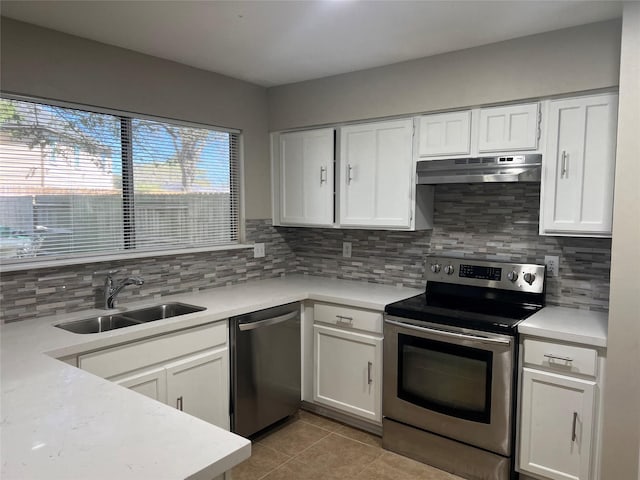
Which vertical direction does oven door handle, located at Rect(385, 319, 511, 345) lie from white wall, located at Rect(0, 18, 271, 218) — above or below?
below

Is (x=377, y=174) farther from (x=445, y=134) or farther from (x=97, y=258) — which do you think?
(x=97, y=258)

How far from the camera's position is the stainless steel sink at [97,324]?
8.04ft

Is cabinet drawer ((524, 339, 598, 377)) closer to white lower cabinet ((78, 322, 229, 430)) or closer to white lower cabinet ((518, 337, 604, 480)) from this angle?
white lower cabinet ((518, 337, 604, 480))

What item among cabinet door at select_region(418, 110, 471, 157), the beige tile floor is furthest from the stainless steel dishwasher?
cabinet door at select_region(418, 110, 471, 157)

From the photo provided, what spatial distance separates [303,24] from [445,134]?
1071 mm

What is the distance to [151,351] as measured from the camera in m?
2.34

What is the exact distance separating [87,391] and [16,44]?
71.6 inches

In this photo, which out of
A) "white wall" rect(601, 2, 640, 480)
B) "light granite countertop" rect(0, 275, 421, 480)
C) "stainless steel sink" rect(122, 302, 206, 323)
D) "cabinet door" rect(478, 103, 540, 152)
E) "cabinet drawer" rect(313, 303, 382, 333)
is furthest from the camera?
"cabinet drawer" rect(313, 303, 382, 333)

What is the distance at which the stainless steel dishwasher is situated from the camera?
278cm

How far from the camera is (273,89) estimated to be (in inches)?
144

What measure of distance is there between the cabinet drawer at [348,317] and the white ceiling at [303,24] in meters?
1.57

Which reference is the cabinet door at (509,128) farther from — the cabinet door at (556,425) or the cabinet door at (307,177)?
the cabinet door at (556,425)

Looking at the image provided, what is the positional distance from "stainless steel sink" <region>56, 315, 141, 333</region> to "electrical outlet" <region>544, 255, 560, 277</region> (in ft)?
7.88

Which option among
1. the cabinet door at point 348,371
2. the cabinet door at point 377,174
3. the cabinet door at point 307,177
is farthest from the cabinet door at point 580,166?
the cabinet door at point 307,177
